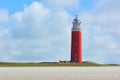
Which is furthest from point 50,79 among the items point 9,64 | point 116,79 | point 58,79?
point 9,64

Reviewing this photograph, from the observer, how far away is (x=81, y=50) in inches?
2493

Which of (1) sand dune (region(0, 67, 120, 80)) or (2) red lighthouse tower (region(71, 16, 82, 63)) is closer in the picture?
(1) sand dune (region(0, 67, 120, 80))

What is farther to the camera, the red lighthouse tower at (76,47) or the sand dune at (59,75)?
the red lighthouse tower at (76,47)

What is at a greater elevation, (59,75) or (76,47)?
(76,47)

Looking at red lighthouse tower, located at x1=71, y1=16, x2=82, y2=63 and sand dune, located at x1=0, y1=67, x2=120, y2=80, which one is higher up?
red lighthouse tower, located at x1=71, y1=16, x2=82, y2=63

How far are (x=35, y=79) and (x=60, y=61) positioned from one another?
3621 cm

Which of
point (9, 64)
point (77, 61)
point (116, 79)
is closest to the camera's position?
point (116, 79)

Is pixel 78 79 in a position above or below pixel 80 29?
below

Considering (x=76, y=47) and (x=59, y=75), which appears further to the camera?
(x=76, y=47)

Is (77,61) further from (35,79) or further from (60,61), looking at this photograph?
(35,79)

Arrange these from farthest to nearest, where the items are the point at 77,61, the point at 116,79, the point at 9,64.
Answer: the point at 77,61
the point at 9,64
the point at 116,79

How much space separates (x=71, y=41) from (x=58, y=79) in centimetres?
3650

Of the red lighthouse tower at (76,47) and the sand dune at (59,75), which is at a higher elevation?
the red lighthouse tower at (76,47)

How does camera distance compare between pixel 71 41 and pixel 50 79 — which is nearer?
pixel 50 79
